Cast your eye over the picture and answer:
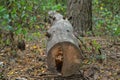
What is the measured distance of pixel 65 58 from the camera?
3.88 meters

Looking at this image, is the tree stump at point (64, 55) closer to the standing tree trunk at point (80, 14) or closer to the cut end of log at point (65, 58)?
the cut end of log at point (65, 58)

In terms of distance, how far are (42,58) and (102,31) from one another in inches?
118

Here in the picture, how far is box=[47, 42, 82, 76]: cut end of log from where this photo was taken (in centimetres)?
384

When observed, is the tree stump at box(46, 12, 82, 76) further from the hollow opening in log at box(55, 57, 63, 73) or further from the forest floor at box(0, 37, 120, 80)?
the forest floor at box(0, 37, 120, 80)

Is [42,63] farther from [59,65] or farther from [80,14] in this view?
[80,14]

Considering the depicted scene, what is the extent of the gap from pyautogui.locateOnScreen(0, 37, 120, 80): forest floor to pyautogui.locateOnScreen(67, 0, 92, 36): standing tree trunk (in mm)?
1309

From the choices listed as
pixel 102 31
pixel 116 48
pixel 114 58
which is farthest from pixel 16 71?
pixel 102 31

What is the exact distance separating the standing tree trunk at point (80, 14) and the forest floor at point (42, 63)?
1309mm

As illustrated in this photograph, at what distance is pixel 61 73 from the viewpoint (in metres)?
3.96

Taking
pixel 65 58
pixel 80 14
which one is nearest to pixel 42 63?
pixel 65 58

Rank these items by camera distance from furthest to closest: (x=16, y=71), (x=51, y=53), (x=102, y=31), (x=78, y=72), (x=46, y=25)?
(x=46, y=25) < (x=102, y=31) < (x=16, y=71) < (x=78, y=72) < (x=51, y=53)

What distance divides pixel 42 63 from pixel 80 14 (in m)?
2.54

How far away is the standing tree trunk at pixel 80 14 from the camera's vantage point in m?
6.80

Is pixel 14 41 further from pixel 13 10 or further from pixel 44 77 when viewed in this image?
pixel 44 77
